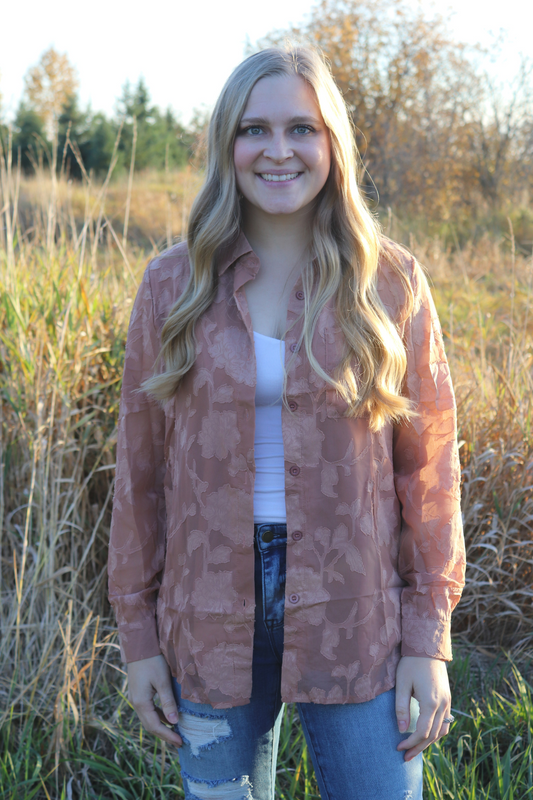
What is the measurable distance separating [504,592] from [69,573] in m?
1.74

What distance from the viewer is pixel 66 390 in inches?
104

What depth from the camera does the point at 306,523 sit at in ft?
4.17

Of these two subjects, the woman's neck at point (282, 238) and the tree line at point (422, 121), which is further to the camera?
the tree line at point (422, 121)

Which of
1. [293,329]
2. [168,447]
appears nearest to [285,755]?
[168,447]

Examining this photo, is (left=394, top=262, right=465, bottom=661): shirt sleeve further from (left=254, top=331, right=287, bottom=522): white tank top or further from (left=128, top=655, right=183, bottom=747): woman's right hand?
(left=128, top=655, right=183, bottom=747): woman's right hand

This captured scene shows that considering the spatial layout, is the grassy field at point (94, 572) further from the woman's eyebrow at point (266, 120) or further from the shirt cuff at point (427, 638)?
the woman's eyebrow at point (266, 120)

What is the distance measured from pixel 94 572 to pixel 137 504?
139 cm

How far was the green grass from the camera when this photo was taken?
6.21 ft

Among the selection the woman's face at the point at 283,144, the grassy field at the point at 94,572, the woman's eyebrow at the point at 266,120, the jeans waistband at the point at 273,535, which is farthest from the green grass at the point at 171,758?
the woman's eyebrow at the point at 266,120

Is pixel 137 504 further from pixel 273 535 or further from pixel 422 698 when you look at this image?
pixel 422 698

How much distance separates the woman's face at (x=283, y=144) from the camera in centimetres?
135

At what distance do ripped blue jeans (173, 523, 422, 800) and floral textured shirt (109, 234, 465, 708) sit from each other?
39 millimetres

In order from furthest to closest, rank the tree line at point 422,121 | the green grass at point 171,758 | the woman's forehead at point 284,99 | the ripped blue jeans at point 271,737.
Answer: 1. the tree line at point 422,121
2. the green grass at point 171,758
3. the woman's forehead at point 284,99
4. the ripped blue jeans at point 271,737

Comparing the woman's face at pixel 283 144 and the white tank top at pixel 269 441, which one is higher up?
the woman's face at pixel 283 144
